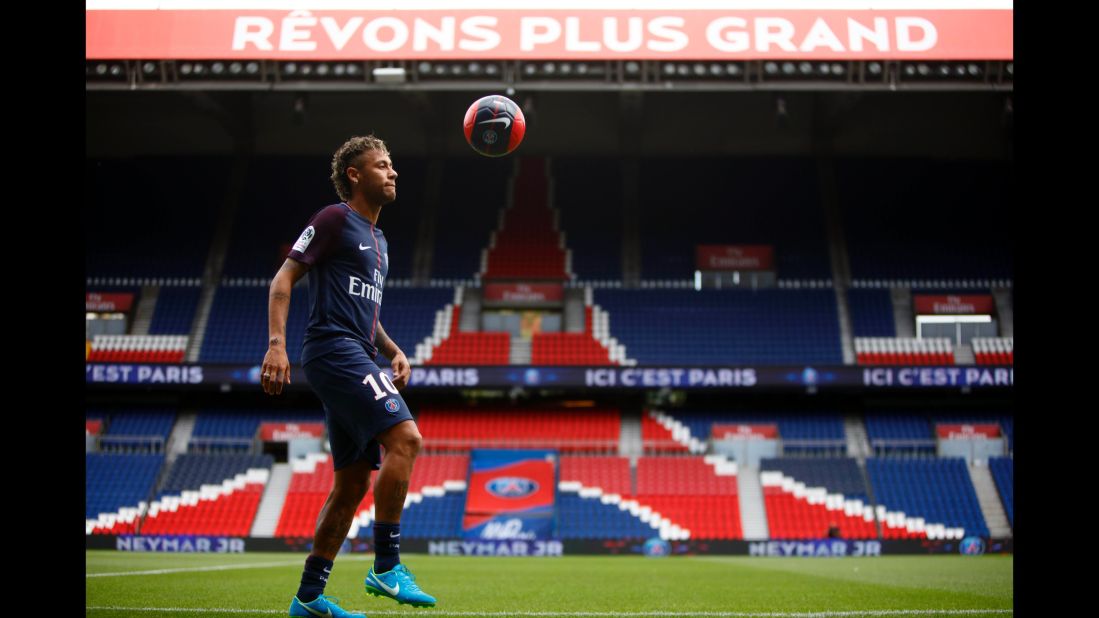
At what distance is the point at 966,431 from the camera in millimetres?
26516

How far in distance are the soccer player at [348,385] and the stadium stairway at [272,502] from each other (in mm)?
18921

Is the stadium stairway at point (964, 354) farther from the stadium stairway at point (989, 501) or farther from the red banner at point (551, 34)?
the red banner at point (551, 34)

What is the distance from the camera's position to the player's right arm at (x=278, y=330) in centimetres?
425

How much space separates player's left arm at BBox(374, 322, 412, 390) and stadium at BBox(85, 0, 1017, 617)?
13.3 meters

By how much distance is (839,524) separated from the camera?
77.2 ft

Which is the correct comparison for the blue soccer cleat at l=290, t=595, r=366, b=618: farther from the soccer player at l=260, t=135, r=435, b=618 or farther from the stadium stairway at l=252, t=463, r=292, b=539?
the stadium stairway at l=252, t=463, r=292, b=539

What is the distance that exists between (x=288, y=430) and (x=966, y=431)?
61.4 feet

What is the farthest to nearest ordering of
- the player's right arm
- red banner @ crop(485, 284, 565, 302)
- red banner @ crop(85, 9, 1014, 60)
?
red banner @ crop(485, 284, 565, 302) < red banner @ crop(85, 9, 1014, 60) < the player's right arm

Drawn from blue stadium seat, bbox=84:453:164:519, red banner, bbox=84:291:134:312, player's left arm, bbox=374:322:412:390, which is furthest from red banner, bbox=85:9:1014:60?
player's left arm, bbox=374:322:412:390

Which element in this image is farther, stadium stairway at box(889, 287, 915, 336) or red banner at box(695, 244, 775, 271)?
red banner at box(695, 244, 775, 271)

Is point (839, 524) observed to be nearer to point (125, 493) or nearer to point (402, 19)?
point (402, 19)

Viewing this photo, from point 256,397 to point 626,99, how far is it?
47.3 feet

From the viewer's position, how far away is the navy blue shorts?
178 inches

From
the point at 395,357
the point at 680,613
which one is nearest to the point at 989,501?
the point at 680,613
